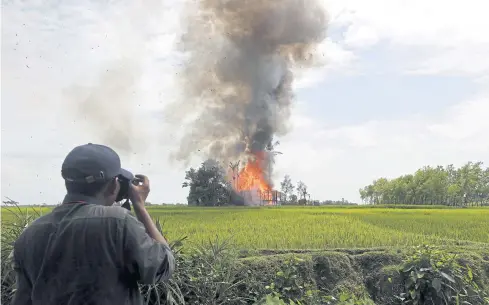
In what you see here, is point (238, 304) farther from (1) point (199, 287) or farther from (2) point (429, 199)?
(2) point (429, 199)

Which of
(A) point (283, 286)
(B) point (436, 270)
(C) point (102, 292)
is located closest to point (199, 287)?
(A) point (283, 286)

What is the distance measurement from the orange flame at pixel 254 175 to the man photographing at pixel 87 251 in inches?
1923

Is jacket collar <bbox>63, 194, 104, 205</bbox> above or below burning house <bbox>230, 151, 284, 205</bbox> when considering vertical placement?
below

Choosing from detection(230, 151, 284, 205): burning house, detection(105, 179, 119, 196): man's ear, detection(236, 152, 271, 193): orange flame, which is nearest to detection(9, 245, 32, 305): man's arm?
detection(105, 179, 119, 196): man's ear

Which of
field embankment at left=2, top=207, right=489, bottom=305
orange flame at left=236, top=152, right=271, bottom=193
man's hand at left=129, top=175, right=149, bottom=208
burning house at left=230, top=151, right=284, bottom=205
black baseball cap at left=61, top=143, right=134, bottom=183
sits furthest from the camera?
orange flame at left=236, top=152, right=271, bottom=193

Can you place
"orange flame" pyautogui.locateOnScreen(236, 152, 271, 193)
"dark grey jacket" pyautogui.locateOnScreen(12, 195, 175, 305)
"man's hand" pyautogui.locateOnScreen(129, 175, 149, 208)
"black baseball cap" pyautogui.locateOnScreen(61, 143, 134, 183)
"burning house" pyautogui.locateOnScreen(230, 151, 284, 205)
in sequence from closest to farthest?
1. "dark grey jacket" pyautogui.locateOnScreen(12, 195, 175, 305)
2. "black baseball cap" pyautogui.locateOnScreen(61, 143, 134, 183)
3. "man's hand" pyautogui.locateOnScreen(129, 175, 149, 208)
4. "burning house" pyautogui.locateOnScreen(230, 151, 284, 205)
5. "orange flame" pyautogui.locateOnScreen(236, 152, 271, 193)

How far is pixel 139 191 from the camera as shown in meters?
2.48

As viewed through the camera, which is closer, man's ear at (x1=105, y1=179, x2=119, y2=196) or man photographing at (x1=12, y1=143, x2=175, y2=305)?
man photographing at (x1=12, y1=143, x2=175, y2=305)

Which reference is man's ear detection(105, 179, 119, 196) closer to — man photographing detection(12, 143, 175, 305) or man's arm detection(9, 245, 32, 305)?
man photographing detection(12, 143, 175, 305)

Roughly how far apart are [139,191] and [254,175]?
1952 inches

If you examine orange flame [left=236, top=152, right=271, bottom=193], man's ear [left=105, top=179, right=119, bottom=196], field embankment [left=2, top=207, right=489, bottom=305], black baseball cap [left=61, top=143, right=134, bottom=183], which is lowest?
field embankment [left=2, top=207, right=489, bottom=305]

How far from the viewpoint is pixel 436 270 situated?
5.56 m

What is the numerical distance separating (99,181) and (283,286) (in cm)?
359

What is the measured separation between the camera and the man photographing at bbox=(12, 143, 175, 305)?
2139mm
